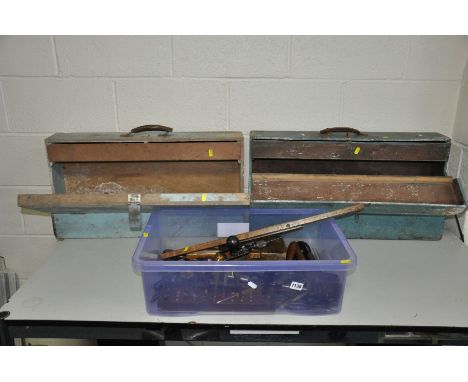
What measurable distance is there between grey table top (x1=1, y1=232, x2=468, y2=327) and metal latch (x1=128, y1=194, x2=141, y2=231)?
66 millimetres

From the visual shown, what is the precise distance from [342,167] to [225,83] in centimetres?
55

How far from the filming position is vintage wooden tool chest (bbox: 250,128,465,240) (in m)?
1.28

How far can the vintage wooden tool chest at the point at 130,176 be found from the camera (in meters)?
1.25

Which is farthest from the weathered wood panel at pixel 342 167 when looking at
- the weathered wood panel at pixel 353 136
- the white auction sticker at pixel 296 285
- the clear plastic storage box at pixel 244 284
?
the white auction sticker at pixel 296 285

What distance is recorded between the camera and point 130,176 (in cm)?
142

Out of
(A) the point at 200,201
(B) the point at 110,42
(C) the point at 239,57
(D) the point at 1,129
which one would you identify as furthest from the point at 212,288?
(D) the point at 1,129

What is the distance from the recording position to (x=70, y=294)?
1.04 m

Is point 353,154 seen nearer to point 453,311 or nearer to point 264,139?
point 264,139

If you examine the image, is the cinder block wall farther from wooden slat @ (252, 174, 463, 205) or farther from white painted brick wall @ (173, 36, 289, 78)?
wooden slat @ (252, 174, 463, 205)

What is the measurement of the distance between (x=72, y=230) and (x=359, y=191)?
1024 millimetres

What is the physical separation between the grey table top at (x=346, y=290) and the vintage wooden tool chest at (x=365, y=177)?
3.3 inches

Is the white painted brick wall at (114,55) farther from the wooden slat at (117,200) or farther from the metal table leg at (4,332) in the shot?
the metal table leg at (4,332)

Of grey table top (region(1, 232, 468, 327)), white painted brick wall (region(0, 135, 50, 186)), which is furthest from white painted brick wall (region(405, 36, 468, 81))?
white painted brick wall (region(0, 135, 50, 186))

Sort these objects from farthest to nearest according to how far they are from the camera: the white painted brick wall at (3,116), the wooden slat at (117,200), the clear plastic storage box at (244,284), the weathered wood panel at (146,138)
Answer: the white painted brick wall at (3,116) → the weathered wood panel at (146,138) → the wooden slat at (117,200) → the clear plastic storage box at (244,284)
